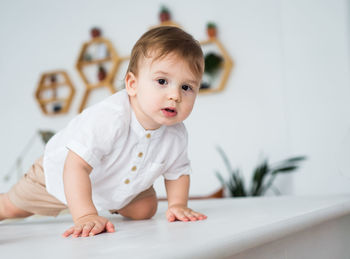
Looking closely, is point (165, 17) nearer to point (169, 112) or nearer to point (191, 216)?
point (169, 112)

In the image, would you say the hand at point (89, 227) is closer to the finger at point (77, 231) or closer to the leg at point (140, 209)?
the finger at point (77, 231)

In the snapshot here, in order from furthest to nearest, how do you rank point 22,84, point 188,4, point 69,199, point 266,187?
point 22,84
point 188,4
point 266,187
point 69,199

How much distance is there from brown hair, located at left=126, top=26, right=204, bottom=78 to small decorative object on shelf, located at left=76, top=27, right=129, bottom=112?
2.48m

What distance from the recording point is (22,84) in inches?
155

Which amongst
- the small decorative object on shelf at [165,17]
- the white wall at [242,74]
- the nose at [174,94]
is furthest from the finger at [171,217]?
the small decorative object on shelf at [165,17]

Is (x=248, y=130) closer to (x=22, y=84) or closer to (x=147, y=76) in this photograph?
(x=147, y=76)

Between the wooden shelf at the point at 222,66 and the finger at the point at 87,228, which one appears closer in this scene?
the finger at the point at 87,228

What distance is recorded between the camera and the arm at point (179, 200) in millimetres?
863

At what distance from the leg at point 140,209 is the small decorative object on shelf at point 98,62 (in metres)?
2.42

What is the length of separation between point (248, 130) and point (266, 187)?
48cm

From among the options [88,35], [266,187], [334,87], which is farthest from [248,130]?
[88,35]

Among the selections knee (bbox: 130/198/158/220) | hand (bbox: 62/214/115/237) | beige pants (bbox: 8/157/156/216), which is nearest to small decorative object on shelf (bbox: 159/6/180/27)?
beige pants (bbox: 8/157/156/216)

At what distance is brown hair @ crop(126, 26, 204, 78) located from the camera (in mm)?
859

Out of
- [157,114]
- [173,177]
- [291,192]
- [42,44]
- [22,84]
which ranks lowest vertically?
[291,192]
